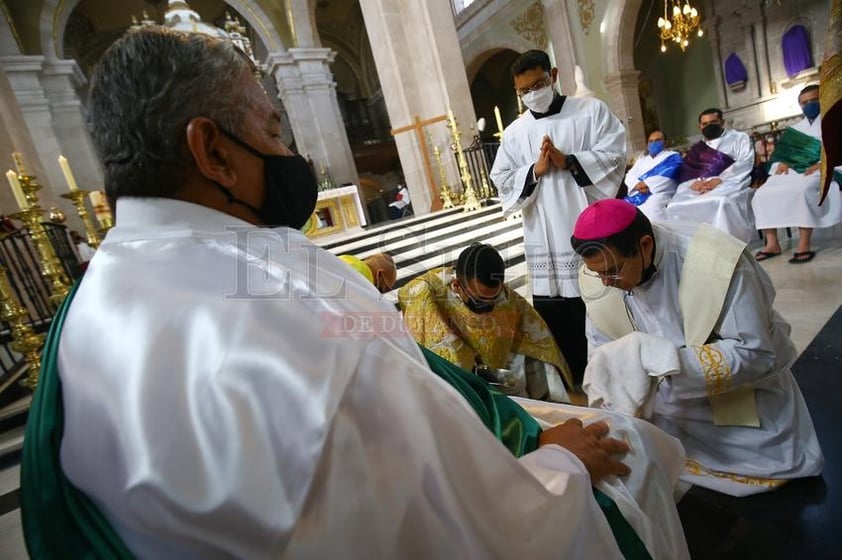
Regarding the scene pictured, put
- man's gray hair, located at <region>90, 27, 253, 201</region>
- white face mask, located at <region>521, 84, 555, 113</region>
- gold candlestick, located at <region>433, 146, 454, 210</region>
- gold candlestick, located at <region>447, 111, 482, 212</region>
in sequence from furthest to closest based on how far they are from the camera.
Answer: gold candlestick, located at <region>433, 146, 454, 210</region> < gold candlestick, located at <region>447, 111, 482, 212</region> < white face mask, located at <region>521, 84, 555, 113</region> < man's gray hair, located at <region>90, 27, 253, 201</region>

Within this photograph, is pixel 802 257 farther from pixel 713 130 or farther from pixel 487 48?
pixel 487 48

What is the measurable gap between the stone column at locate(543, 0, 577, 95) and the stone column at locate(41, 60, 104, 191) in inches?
476

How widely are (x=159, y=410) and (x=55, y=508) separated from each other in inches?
10.9

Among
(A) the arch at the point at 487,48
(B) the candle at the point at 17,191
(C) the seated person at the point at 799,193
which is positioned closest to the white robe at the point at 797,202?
(C) the seated person at the point at 799,193

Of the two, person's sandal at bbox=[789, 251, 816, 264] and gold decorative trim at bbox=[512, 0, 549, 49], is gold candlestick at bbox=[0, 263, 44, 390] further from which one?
gold decorative trim at bbox=[512, 0, 549, 49]

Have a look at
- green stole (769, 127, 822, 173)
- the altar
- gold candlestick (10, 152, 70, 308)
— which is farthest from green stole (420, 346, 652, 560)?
the altar

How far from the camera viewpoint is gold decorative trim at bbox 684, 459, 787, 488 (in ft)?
5.12

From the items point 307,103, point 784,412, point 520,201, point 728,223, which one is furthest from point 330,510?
point 307,103

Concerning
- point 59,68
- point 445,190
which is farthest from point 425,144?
point 59,68

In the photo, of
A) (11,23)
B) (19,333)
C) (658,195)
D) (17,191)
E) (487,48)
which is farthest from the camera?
(487,48)

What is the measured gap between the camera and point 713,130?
4840mm

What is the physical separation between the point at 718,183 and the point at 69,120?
12.9 m

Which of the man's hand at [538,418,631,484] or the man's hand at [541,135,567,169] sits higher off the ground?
the man's hand at [541,135,567,169]

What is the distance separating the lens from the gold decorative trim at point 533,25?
12617 mm
